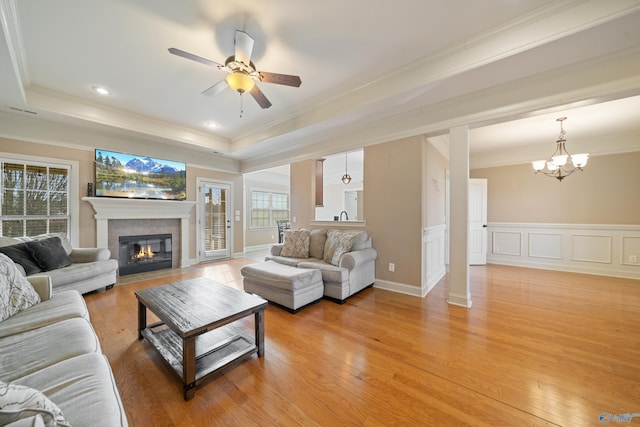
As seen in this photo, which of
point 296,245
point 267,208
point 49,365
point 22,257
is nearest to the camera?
point 49,365

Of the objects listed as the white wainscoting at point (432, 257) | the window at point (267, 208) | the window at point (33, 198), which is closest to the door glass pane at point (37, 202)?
the window at point (33, 198)

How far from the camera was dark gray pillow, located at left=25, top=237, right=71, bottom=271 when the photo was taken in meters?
3.00

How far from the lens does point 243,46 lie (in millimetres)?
2180

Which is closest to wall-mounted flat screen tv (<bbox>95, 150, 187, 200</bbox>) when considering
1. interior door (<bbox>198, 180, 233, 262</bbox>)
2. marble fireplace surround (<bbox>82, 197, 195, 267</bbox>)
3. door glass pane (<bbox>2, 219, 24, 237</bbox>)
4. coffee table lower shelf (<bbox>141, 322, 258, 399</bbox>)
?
marble fireplace surround (<bbox>82, 197, 195, 267</bbox>)

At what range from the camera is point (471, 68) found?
229cm

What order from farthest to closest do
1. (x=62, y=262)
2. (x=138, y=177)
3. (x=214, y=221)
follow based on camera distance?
(x=214, y=221), (x=138, y=177), (x=62, y=262)

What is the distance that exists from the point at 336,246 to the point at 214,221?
12.3ft

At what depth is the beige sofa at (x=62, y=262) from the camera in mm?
2898

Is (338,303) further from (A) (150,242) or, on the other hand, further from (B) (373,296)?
(A) (150,242)

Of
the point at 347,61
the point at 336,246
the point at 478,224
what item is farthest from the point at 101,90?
the point at 478,224

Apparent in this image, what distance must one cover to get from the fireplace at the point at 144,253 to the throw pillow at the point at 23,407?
475 centimetres

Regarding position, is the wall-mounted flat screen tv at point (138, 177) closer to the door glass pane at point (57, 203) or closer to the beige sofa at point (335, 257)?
the door glass pane at point (57, 203)

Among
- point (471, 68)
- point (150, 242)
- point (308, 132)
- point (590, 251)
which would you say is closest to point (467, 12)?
point (471, 68)

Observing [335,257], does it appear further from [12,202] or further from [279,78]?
[12,202]
